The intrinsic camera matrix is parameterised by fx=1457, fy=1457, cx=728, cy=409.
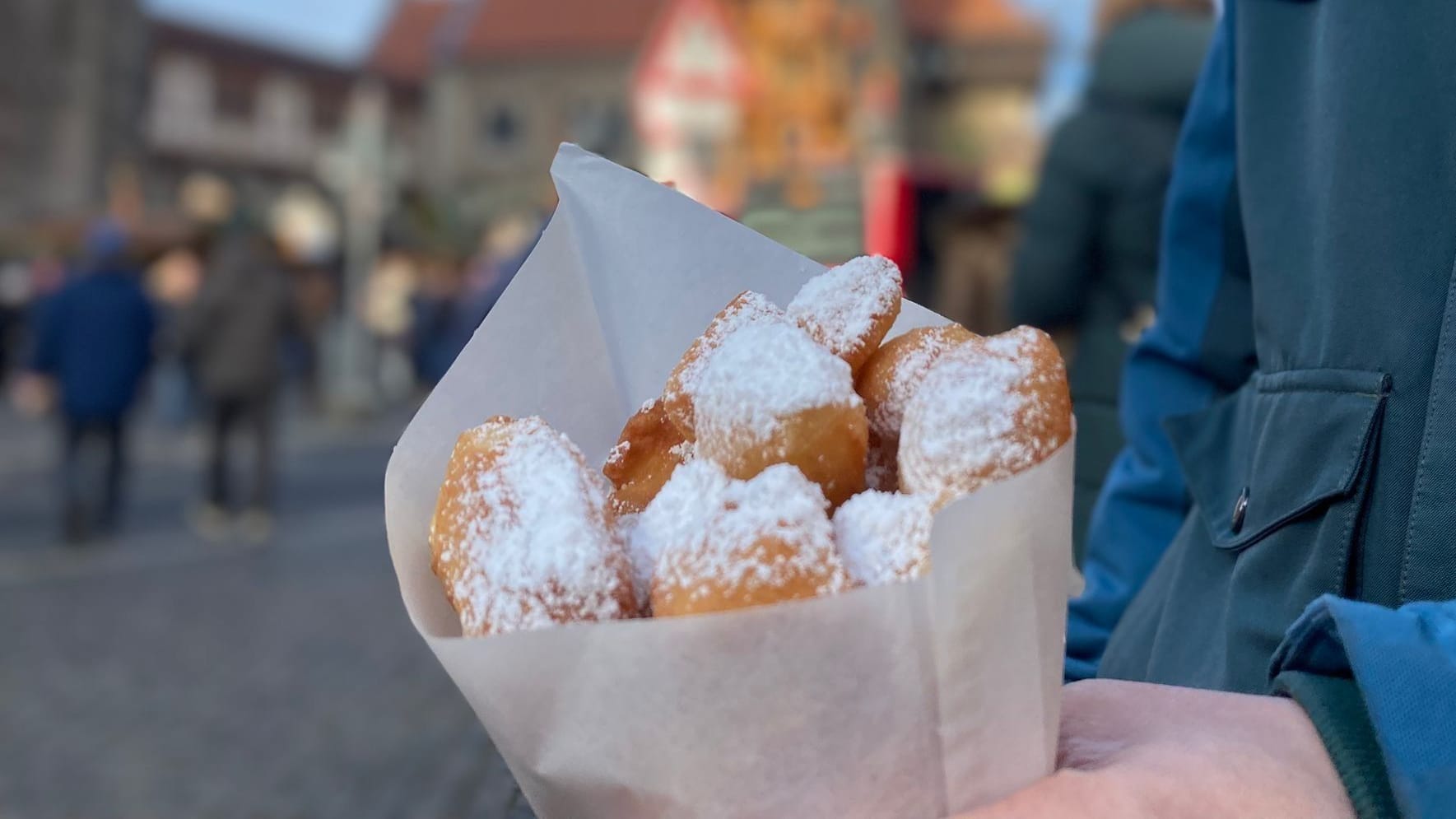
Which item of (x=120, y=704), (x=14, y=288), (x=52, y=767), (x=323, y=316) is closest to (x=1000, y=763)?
(x=52, y=767)

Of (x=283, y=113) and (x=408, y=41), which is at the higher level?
(x=408, y=41)

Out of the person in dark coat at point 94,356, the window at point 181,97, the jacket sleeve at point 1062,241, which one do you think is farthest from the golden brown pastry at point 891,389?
the window at point 181,97

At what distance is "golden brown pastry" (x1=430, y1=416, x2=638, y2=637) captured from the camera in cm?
87

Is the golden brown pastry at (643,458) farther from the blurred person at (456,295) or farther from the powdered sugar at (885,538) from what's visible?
the blurred person at (456,295)

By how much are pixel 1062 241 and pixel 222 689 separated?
361 centimetres

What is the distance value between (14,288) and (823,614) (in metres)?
27.1

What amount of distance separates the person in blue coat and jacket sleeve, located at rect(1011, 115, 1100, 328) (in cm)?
178

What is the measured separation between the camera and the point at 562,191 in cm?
124

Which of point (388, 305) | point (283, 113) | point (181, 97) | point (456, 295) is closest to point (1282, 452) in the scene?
point (456, 295)

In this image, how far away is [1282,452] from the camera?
121 centimetres

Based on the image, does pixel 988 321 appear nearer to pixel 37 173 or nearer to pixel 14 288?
pixel 14 288

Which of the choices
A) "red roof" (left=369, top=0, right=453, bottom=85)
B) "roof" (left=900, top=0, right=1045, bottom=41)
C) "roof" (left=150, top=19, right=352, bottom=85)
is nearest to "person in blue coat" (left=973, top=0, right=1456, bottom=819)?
"roof" (left=900, top=0, right=1045, bottom=41)

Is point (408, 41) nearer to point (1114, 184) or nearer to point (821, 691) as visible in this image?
point (1114, 184)

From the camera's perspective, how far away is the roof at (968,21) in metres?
35.0
